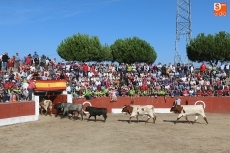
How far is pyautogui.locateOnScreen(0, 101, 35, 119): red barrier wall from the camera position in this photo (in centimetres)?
1811

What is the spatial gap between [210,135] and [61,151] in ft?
21.7

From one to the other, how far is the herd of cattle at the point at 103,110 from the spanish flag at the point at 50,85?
781 mm

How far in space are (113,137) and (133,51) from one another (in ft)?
134

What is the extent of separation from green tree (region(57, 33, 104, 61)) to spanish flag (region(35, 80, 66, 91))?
30.4 meters

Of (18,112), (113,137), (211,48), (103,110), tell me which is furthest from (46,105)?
(211,48)

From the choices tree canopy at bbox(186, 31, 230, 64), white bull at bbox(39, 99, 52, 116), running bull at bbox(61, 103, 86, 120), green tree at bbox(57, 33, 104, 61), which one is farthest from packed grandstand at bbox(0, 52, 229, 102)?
green tree at bbox(57, 33, 104, 61)

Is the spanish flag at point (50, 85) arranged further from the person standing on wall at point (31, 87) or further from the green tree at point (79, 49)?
the green tree at point (79, 49)

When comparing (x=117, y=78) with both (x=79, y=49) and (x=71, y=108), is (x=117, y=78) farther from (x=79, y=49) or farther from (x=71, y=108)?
(x=79, y=49)

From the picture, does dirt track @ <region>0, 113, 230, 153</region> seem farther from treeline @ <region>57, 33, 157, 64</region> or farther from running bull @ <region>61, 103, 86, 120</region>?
treeline @ <region>57, 33, 157, 64</region>

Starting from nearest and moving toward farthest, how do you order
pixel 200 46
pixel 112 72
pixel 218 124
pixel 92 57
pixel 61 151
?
pixel 61 151, pixel 218 124, pixel 112 72, pixel 200 46, pixel 92 57

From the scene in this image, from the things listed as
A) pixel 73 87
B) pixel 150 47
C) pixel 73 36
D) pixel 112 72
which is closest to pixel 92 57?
pixel 73 36

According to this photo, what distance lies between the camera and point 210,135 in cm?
1523

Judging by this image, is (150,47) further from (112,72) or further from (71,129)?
(71,129)

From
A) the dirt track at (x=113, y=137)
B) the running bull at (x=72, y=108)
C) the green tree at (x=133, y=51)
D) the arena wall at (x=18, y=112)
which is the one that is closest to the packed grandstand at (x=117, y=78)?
the arena wall at (x=18, y=112)
